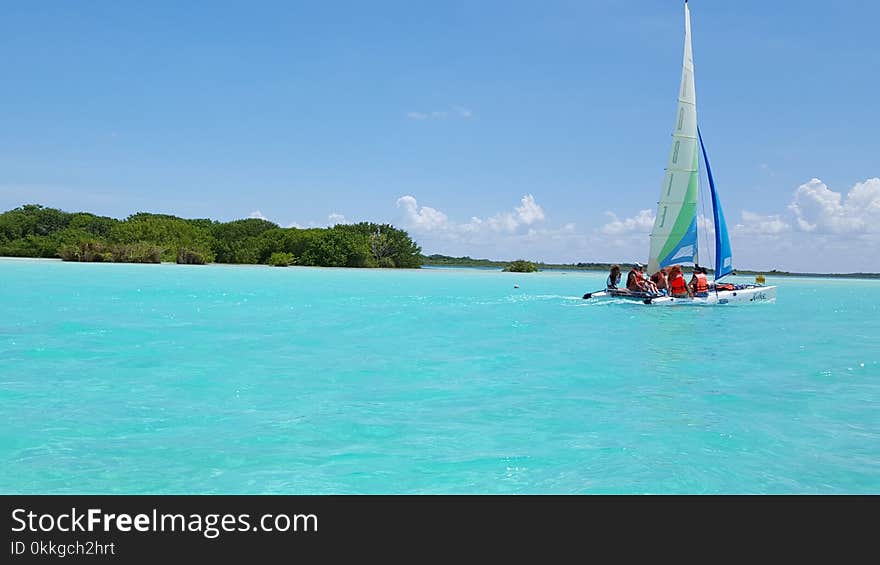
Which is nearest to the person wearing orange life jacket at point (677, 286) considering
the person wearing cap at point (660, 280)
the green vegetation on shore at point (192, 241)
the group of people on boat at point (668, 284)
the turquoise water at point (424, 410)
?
the group of people on boat at point (668, 284)

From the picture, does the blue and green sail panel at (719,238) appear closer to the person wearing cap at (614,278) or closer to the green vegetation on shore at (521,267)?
the person wearing cap at (614,278)

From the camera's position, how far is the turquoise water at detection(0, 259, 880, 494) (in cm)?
551

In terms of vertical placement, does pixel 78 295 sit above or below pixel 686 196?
below

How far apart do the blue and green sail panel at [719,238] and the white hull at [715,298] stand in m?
1.33

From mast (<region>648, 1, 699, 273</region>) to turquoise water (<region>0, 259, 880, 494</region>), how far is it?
1026 centimetres

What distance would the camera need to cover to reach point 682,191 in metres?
26.3

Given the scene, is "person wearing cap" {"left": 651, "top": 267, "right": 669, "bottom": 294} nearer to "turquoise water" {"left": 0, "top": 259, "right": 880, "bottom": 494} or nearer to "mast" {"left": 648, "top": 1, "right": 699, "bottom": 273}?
"mast" {"left": 648, "top": 1, "right": 699, "bottom": 273}

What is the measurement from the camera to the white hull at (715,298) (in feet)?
75.4
